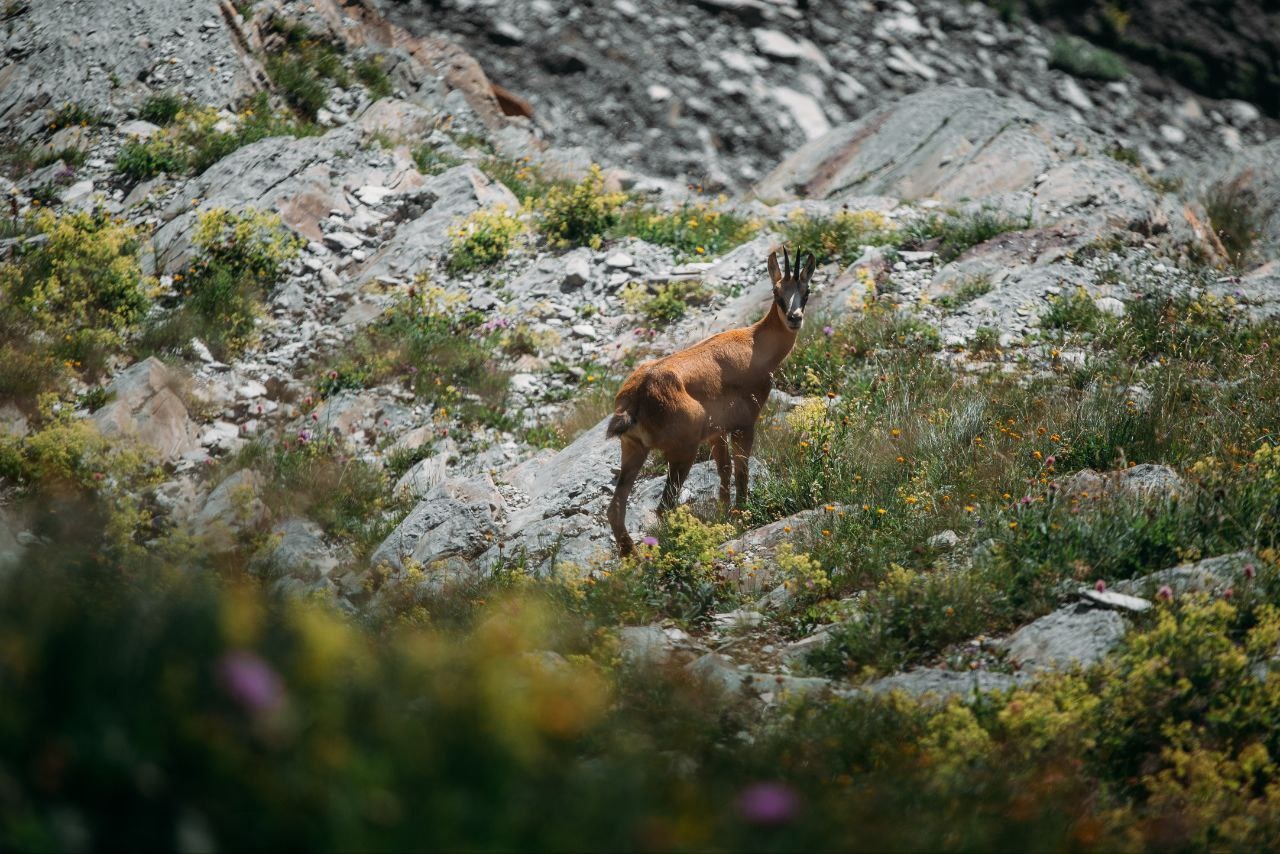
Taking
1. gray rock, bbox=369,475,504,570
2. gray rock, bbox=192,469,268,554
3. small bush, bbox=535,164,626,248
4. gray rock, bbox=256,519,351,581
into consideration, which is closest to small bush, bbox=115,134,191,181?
small bush, bbox=535,164,626,248

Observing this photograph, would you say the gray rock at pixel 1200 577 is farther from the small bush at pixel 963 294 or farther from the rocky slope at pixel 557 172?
the small bush at pixel 963 294

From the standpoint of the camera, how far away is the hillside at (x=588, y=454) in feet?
10.2

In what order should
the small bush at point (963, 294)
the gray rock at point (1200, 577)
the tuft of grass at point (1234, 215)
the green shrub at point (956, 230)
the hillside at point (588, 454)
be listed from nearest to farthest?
the hillside at point (588, 454) < the gray rock at point (1200, 577) < the small bush at point (963, 294) < the green shrub at point (956, 230) < the tuft of grass at point (1234, 215)

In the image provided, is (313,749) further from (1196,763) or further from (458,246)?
(458,246)

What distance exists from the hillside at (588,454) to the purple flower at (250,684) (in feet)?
0.08

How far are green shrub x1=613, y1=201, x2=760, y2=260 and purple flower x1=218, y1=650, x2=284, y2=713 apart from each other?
445 inches

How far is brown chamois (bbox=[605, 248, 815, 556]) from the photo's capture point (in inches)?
336

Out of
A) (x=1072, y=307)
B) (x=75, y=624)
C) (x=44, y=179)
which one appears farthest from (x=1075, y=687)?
(x=44, y=179)

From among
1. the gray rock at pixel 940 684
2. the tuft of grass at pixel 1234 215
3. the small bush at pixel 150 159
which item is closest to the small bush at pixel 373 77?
the small bush at pixel 150 159

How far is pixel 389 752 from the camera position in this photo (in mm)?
3027

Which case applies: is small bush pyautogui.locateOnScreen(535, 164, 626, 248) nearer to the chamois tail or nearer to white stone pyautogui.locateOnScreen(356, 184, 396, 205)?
white stone pyautogui.locateOnScreen(356, 184, 396, 205)

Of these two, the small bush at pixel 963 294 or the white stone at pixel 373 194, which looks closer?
the small bush at pixel 963 294

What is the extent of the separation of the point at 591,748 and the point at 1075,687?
2.57m

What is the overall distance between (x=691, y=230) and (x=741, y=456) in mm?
6264
